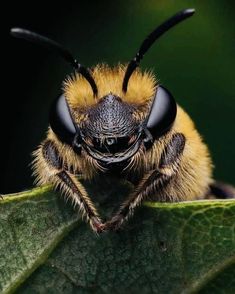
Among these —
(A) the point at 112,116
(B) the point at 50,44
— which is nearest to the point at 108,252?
(A) the point at 112,116

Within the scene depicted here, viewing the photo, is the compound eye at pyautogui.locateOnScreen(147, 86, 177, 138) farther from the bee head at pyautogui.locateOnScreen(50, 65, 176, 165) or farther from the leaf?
the leaf

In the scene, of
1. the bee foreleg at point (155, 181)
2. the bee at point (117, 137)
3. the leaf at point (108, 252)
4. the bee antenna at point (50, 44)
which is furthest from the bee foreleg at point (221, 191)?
the leaf at point (108, 252)

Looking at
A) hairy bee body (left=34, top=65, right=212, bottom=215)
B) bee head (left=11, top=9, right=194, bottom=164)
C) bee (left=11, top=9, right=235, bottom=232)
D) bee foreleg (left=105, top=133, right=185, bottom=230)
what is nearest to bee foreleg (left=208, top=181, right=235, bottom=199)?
hairy bee body (left=34, top=65, right=212, bottom=215)

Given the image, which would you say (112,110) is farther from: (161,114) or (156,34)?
(156,34)

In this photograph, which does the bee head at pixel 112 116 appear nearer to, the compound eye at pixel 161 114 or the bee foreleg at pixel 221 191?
the compound eye at pixel 161 114

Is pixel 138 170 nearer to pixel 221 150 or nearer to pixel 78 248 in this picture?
pixel 78 248

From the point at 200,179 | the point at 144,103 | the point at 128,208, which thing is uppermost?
the point at 144,103

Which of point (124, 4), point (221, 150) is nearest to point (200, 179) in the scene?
point (221, 150)

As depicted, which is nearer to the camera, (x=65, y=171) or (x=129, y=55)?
(x=65, y=171)
